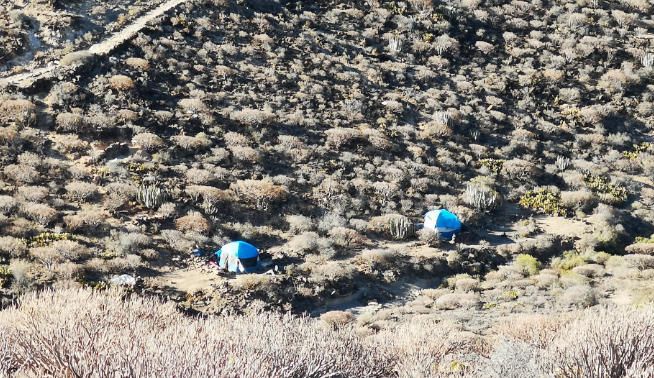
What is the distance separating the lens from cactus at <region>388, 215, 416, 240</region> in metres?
23.2

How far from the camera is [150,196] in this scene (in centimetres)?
2231

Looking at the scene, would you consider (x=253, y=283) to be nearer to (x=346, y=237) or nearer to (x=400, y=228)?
(x=346, y=237)

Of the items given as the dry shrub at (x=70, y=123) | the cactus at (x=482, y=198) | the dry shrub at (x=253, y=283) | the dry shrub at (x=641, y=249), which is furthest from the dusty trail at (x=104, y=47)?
the dry shrub at (x=641, y=249)

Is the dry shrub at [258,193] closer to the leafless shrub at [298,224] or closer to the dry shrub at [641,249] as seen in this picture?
the leafless shrub at [298,224]

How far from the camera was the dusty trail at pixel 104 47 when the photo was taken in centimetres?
2692

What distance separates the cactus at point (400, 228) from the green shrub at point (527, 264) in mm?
4271

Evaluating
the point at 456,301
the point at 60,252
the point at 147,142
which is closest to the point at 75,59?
the point at 147,142

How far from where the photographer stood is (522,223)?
81.3 ft

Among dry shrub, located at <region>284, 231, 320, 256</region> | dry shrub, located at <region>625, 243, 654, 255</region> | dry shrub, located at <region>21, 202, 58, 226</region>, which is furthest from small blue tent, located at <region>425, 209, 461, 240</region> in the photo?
dry shrub, located at <region>21, 202, 58, 226</region>

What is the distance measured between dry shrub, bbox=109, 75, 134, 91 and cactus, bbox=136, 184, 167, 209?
24.9 ft

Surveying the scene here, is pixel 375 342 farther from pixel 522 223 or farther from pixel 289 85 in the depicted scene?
→ pixel 289 85

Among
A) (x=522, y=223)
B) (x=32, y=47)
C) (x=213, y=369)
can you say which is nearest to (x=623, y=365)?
(x=213, y=369)

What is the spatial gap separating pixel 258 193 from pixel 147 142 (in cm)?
568

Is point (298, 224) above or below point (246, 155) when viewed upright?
below
